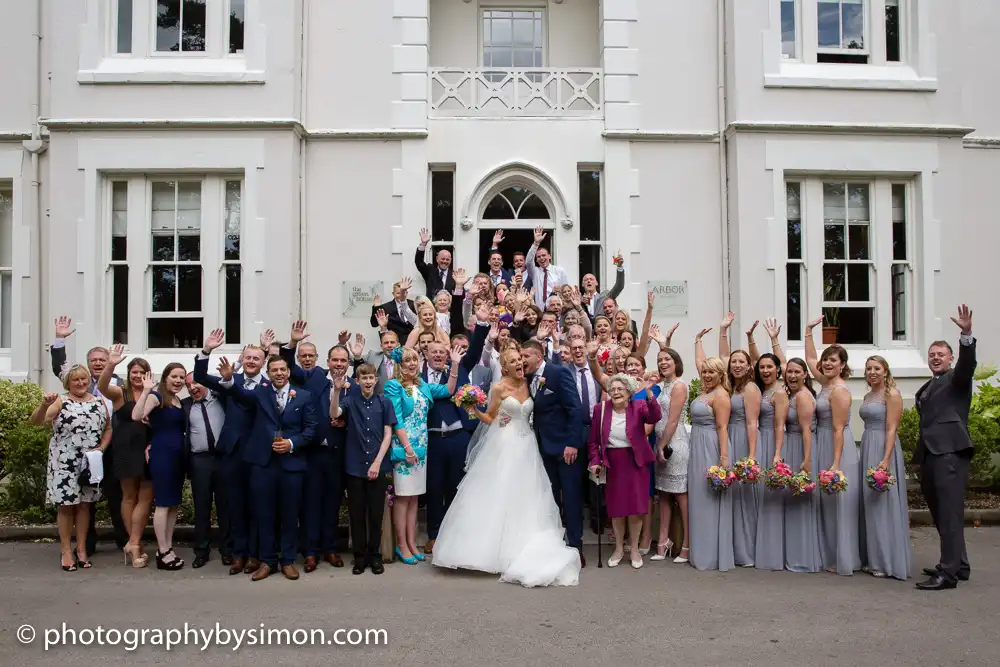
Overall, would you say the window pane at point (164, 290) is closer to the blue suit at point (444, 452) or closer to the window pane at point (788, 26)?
the blue suit at point (444, 452)

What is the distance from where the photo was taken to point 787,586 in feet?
23.3

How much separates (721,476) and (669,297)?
5294mm

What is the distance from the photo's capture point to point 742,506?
782 cm

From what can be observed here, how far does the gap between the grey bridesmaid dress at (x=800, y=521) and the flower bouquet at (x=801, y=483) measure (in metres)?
0.18

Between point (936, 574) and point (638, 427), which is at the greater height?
point (638, 427)

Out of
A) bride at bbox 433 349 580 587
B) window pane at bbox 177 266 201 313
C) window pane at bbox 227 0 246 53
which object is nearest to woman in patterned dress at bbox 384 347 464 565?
bride at bbox 433 349 580 587

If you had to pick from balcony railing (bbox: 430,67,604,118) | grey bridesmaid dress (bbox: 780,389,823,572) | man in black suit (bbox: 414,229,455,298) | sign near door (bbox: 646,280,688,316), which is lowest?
grey bridesmaid dress (bbox: 780,389,823,572)

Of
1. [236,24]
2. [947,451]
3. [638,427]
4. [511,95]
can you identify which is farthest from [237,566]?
[236,24]

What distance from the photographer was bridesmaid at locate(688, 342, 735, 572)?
771 cm

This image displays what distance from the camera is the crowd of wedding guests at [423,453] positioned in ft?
24.6

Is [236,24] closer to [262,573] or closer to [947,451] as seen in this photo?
[262,573]

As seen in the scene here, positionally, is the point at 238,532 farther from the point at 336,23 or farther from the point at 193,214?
the point at 336,23

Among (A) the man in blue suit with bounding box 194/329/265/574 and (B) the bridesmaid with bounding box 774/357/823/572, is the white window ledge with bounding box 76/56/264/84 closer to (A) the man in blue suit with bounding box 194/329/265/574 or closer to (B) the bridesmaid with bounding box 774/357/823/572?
(A) the man in blue suit with bounding box 194/329/265/574

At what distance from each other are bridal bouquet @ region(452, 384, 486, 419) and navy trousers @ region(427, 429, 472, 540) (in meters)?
0.49
